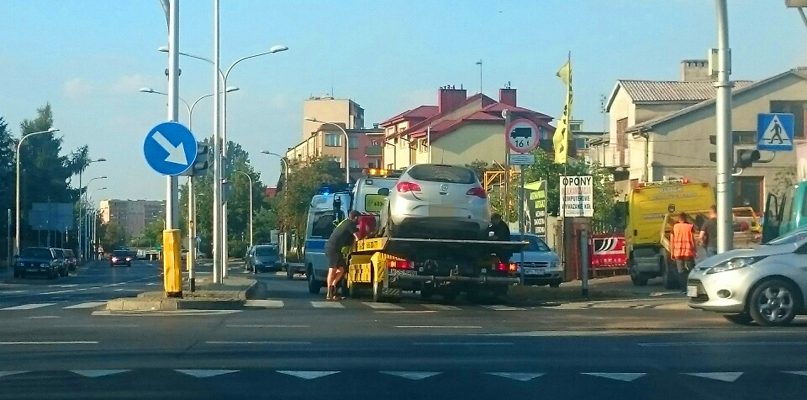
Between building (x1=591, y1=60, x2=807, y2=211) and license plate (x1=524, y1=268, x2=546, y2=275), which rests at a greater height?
building (x1=591, y1=60, x2=807, y2=211)

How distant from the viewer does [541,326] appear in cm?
1571

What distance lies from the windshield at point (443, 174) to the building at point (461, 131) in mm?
54538

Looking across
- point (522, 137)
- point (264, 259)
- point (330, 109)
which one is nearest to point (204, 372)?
point (522, 137)

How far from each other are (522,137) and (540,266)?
7724 millimetres

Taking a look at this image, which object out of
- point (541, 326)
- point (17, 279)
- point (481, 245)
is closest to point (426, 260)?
point (481, 245)

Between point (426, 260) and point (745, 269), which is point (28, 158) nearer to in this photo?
point (426, 260)

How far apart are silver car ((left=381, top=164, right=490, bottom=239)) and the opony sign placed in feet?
14.1

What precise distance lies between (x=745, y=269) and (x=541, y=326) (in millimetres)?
2954

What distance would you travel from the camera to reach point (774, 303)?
627 inches

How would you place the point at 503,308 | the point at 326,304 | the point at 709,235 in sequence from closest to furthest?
1. the point at 503,308
2. the point at 326,304
3. the point at 709,235

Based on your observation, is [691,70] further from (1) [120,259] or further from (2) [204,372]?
(2) [204,372]

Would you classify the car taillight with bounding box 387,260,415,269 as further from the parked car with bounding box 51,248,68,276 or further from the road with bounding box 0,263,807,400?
the parked car with bounding box 51,248,68,276

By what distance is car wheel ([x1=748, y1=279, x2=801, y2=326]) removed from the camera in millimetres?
15891

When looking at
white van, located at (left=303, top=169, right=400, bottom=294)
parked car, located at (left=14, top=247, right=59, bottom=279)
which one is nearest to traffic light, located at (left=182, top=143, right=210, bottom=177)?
white van, located at (left=303, top=169, right=400, bottom=294)
